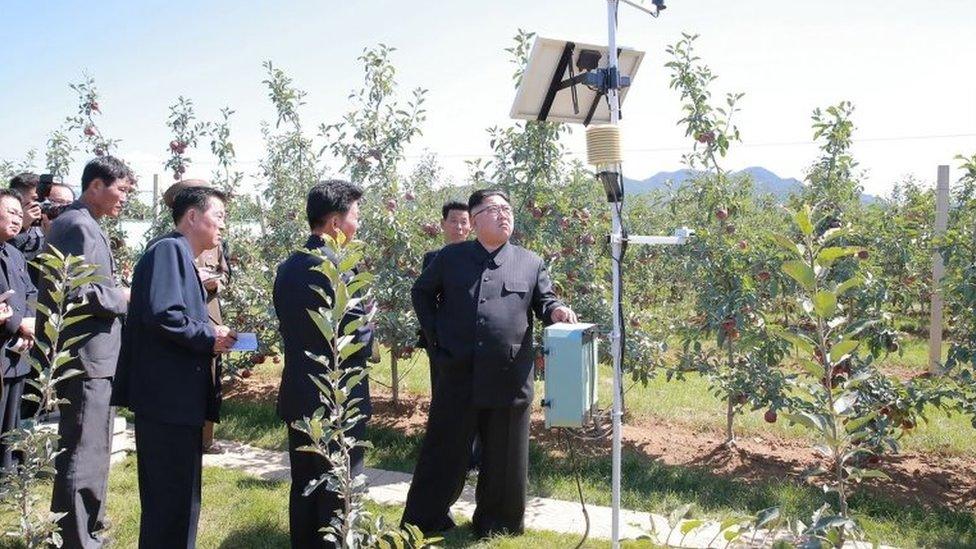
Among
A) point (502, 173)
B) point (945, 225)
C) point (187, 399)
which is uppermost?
point (502, 173)

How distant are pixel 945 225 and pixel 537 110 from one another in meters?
4.94

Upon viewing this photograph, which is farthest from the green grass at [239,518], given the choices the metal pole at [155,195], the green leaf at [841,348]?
the metal pole at [155,195]

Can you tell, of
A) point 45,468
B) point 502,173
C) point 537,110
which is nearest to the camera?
point 45,468

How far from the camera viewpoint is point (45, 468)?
9.30 ft

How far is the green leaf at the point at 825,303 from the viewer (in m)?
1.66

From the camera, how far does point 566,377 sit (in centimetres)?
340

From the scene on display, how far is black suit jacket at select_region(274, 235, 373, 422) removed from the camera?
348 cm

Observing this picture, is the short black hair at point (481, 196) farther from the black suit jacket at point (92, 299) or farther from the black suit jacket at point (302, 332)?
the black suit jacket at point (92, 299)

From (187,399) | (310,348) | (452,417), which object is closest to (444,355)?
(452,417)

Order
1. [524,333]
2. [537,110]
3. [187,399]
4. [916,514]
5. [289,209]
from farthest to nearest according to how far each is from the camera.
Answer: [289,209]
[916,514]
[524,333]
[537,110]
[187,399]

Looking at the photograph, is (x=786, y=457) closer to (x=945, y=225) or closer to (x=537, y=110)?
(x=945, y=225)

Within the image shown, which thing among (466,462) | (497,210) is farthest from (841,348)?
(466,462)

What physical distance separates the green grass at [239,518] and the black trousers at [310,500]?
21.1 inches

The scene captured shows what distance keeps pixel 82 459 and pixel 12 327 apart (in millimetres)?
933
